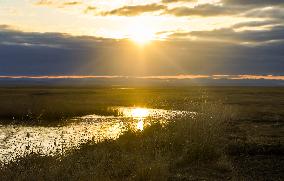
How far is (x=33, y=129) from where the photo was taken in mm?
30828

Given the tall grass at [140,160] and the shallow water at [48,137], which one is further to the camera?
the shallow water at [48,137]

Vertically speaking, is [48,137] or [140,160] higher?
[140,160]

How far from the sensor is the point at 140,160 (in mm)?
14016

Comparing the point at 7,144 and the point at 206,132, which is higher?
the point at 206,132

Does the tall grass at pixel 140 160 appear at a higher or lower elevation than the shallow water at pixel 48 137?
higher

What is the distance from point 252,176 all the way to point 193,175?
2032 millimetres

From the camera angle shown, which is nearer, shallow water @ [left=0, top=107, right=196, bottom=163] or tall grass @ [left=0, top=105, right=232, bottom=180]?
tall grass @ [left=0, top=105, right=232, bottom=180]

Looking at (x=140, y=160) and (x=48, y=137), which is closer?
(x=140, y=160)

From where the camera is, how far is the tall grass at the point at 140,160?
1279 centimetres

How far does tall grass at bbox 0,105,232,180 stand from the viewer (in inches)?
504

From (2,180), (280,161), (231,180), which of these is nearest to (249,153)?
(280,161)

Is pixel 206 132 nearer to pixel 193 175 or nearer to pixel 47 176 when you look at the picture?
pixel 193 175

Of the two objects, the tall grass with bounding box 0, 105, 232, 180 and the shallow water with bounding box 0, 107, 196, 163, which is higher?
the tall grass with bounding box 0, 105, 232, 180

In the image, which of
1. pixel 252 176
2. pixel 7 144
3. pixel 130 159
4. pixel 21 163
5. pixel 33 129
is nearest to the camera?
pixel 252 176
